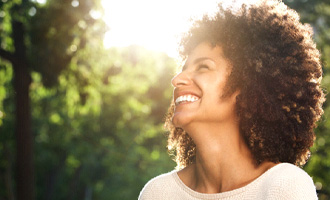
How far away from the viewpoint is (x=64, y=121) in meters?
17.8

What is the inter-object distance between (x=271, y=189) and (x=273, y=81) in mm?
682

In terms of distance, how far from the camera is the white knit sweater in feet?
8.04

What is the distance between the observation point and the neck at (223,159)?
2.76 metres

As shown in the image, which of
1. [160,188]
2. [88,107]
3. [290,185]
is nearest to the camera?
[290,185]

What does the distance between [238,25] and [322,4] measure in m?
10.7

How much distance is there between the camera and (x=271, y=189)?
2.50 m

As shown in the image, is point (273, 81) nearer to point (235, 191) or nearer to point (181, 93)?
point (181, 93)

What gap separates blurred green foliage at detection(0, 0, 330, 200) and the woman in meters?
1.21

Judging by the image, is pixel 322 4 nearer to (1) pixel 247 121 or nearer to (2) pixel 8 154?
(1) pixel 247 121

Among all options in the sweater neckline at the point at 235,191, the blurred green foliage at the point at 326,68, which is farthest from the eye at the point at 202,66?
the blurred green foliage at the point at 326,68

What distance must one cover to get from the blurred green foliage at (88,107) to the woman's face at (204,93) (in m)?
1.44

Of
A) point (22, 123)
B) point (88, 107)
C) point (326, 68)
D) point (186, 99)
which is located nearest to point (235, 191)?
point (186, 99)

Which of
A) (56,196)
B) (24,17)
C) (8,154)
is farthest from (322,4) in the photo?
(56,196)

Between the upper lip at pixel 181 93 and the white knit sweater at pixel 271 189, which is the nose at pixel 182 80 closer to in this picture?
the upper lip at pixel 181 93
